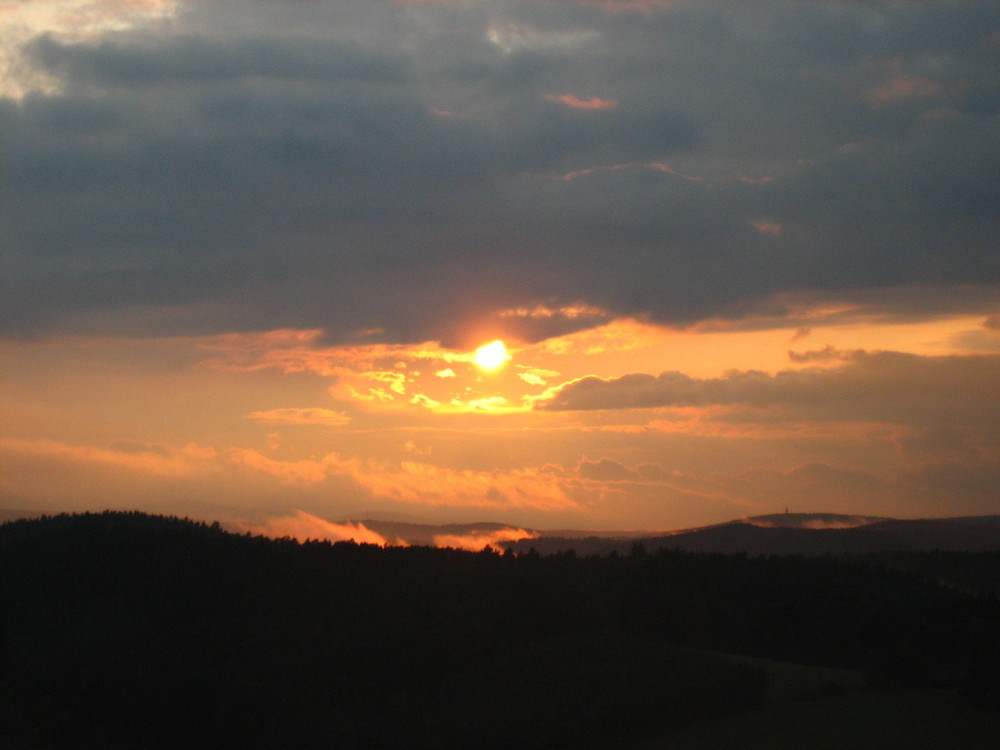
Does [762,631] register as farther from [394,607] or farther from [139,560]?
[139,560]

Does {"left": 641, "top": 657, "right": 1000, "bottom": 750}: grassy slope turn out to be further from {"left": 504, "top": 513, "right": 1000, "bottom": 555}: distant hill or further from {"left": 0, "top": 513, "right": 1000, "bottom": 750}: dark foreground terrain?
{"left": 504, "top": 513, "right": 1000, "bottom": 555}: distant hill

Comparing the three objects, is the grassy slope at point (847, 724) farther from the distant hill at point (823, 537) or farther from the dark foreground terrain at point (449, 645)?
the distant hill at point (823, 537)

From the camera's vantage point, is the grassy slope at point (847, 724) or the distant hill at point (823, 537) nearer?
the grassy slope at point (847, 724)

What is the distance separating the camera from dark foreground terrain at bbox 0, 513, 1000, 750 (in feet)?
94.7

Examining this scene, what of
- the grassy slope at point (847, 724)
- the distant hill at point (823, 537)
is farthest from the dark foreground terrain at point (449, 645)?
the distant hill at point (823, 537)

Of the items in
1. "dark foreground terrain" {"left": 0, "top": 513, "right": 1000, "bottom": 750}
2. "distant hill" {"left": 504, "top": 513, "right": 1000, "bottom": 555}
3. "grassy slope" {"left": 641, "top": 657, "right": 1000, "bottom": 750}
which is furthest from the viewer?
"distant hill" {"left": 504, "top": 513, "right": 1000, "bottom": 555}

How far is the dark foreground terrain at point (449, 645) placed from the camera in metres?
28.9

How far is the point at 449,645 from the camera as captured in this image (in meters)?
37.3

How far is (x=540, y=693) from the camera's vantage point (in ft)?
103

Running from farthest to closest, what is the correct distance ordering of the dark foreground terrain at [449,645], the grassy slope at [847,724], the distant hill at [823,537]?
the distant hill at [823,537] → the dark foreground terrain at [449,645] → the grassy slope at [847,724]

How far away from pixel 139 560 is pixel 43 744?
764 inches

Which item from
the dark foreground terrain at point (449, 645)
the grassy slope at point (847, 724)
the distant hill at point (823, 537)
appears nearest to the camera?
the grassy slope at point (847, 724)

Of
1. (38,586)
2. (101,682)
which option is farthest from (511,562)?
(38,586)

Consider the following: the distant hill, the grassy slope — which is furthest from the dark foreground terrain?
the distant hill
